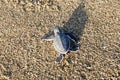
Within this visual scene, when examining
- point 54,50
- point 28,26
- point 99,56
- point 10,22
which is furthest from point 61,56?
point 10,22

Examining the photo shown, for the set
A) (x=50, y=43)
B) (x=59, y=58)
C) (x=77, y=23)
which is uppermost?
(x=77, y=23)

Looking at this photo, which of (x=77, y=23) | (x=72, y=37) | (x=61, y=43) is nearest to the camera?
(x=61, y=43)

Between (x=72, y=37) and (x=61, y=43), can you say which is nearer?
(x=61, y=43)

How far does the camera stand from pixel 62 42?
3008mm

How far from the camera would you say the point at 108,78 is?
9.27ft

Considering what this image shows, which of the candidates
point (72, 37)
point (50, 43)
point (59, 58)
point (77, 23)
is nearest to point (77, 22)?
point (77, 23)

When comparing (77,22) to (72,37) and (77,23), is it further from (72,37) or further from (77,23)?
(72,37)

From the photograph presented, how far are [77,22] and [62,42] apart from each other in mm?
460

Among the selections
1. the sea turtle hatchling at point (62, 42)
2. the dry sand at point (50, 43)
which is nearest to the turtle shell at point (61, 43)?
the sea turtle hatchling at point (62, 42)

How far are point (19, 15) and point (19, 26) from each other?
190 mm

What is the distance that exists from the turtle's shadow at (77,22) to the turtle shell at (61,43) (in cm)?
21

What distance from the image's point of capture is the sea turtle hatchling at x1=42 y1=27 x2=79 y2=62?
3.00 meters

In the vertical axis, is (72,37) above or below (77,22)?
below

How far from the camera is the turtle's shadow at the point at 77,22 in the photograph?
325 cm
